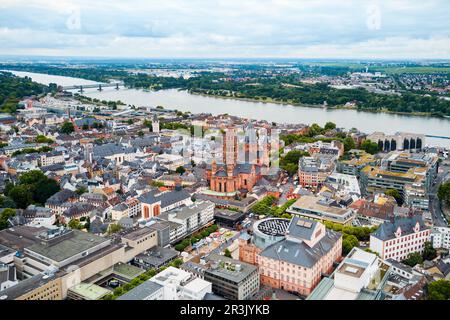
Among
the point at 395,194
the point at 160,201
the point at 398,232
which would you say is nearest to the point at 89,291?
the point at 160,201

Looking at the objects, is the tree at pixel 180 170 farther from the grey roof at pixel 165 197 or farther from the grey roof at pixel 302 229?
the grey roof at pixel 302 229

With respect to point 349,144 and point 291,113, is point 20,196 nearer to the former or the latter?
point 349,144

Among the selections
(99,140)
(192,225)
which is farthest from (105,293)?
(99,140)

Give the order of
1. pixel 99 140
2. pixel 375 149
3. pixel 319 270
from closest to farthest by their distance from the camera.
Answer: pixel 319 270
pixel 375 149
pixel 99 140

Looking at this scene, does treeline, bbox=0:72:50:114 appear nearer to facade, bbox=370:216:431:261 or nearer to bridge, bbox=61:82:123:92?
bridge, bbox=61:82:123:92

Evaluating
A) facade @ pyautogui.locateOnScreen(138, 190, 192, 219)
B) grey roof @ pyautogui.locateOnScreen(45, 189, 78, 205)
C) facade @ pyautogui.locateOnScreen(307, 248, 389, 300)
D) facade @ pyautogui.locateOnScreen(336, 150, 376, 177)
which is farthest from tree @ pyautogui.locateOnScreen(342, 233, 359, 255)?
grey roof @ pyautogui.locateOnScreen(45, 189, 78, 205)
